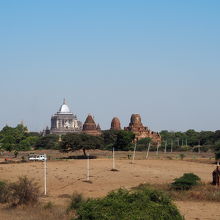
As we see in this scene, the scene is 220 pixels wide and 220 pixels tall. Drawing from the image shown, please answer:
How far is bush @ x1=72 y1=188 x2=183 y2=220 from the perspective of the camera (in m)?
11.3

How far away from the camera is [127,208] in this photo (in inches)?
453

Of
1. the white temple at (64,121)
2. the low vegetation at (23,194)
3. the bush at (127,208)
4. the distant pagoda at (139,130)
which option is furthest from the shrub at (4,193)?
the white temple at (64,121)

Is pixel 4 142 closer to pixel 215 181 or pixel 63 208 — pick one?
pixel 215 181

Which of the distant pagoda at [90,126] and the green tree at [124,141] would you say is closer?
the green tree at [124,141]

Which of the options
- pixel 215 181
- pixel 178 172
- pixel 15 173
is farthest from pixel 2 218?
pixel 178 172

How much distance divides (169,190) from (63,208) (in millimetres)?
7959

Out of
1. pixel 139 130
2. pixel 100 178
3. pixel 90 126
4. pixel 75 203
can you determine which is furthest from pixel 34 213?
pixel 90 126

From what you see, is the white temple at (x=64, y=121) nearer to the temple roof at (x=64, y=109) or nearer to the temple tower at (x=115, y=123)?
the temple roof at (x=64, y=109)

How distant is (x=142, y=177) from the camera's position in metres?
32.9

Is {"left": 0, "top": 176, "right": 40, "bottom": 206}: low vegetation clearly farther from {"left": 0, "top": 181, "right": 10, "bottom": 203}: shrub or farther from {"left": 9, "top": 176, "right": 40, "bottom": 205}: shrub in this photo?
{"left": 0, "top": 181, "right": 10, "bottom": 203}: shrub

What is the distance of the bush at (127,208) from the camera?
37.0 feet

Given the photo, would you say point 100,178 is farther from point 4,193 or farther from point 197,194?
point 4,193

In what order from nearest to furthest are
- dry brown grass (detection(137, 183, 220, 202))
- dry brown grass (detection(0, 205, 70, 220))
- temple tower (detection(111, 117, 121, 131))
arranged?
1. dry brown grass (detection(0, 205, 70, 220))
2. dry brown grass (detection(137, 183, 220, 202))
3. temple tower (detection(111, 117, 121, 131))

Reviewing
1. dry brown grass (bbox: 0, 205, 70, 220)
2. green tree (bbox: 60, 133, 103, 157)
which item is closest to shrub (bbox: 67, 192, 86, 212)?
dry brown grass (bbox: 0, 205, 70, 220)
